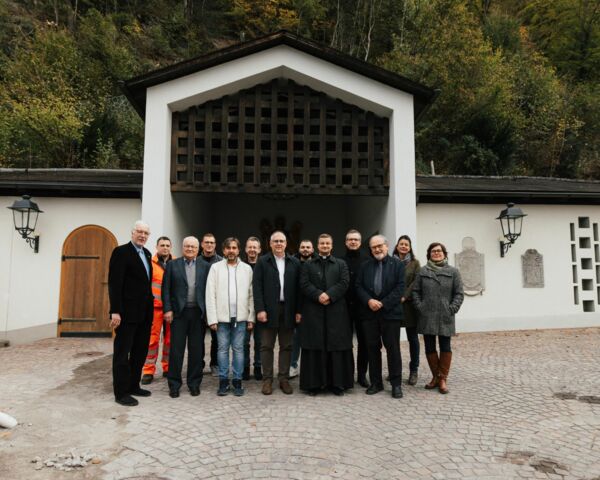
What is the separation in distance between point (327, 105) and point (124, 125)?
1322 cm

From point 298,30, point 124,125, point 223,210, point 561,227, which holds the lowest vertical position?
point 561,227

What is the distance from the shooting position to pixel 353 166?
27.8 ft

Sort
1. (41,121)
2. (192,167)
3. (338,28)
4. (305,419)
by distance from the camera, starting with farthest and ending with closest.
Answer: (338,28) < (41,121) < (192,167) < (305,419)

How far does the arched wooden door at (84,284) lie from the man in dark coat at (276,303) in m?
5.13

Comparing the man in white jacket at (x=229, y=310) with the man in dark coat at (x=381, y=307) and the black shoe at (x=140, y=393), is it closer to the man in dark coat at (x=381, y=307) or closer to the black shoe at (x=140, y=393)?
the black shoe at (x=140, y=393)

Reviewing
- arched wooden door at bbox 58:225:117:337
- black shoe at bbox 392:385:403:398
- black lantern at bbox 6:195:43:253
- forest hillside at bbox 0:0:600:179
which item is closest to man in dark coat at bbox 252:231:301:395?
black shoe at bbox 392:385:403:398

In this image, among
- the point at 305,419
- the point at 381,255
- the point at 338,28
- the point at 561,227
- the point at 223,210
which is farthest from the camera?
the point at 338,28

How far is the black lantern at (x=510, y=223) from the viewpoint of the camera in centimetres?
864

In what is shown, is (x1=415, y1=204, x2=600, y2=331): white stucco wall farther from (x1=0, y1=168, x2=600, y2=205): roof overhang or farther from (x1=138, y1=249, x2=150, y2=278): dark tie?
(x1=138, y1=249, x2=150, y2=278): dark tie

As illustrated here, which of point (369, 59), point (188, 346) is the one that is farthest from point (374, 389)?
point (369, 59)

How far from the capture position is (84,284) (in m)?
8.59

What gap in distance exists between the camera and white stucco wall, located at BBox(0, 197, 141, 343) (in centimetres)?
838

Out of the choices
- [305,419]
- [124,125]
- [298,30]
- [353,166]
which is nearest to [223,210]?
[353,166]

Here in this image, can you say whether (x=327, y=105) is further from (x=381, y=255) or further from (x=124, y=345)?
(x=124, y=345)
